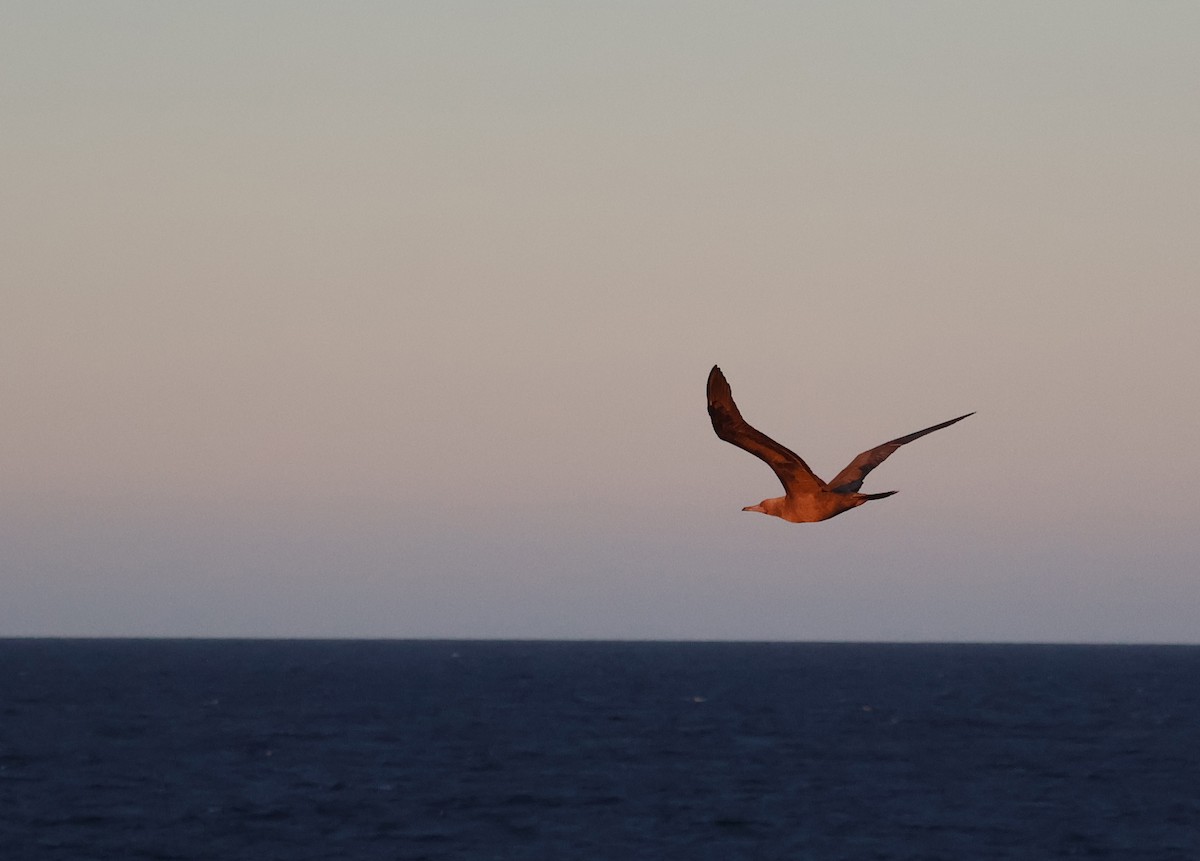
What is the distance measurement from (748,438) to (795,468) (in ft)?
3.61

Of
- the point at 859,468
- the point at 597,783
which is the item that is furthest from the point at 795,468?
the point at 597,783

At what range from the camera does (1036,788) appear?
11069 cm

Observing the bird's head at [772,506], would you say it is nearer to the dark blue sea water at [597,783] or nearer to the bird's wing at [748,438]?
the bird's wing at [748,438]

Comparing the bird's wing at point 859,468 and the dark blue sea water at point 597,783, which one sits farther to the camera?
the dark blue sea water at point 597,783

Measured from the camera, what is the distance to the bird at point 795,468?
21.3 m

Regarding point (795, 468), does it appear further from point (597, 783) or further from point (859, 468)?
point (597, 783)

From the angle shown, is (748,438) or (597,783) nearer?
(748,438)

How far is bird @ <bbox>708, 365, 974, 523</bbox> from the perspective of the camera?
21.3 m

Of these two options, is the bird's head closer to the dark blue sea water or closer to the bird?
the bird

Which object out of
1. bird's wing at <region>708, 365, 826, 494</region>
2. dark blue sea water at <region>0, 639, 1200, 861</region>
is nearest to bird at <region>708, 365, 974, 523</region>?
bird's wing at <region>708, 365, 826, 494</region>

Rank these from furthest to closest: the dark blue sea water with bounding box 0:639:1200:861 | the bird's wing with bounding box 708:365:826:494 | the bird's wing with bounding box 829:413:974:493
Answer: the dark blue sea water with bounding box 0:639:1200:861 → the bird's wing with bounding box 829:413:974:493 → the bird's wing with bounding box 708:365:826:494

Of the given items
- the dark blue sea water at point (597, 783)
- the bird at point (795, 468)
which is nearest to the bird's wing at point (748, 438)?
the bird at point (795, 468)

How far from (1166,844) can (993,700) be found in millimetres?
110322

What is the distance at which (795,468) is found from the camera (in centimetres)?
2248
